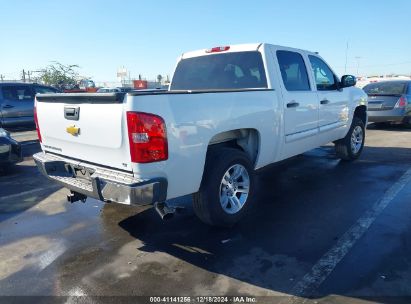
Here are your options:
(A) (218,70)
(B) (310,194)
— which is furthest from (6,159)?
(B) (310,194)

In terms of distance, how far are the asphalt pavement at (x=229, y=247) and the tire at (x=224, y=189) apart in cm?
20

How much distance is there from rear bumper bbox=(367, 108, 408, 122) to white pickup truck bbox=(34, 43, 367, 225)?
21.1 feet

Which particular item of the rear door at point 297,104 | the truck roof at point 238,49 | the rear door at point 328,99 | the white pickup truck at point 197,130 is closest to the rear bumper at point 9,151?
the white pickup truck at point 197,130

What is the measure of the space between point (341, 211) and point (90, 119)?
319 centimetres

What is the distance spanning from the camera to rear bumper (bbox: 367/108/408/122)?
452 inches

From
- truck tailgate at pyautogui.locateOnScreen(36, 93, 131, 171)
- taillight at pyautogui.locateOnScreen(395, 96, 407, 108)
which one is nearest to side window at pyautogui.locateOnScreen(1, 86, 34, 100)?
truck tailgate at pyautogui.locateOnScreen(36, 93, 131, 171)

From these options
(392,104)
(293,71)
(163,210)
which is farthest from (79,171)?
(392,104)

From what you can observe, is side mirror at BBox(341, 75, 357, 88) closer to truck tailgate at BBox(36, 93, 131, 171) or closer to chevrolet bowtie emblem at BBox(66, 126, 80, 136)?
truck tailgate at BBox(36, 93, 131, 171)

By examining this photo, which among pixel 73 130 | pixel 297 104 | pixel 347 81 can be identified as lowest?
pixel 73 130

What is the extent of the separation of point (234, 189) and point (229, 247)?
76cm

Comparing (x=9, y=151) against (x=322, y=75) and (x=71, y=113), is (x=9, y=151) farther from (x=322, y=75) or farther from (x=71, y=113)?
(x=322, y=75)

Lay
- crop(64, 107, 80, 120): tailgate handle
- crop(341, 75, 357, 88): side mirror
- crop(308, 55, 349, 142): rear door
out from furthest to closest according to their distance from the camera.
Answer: crop(341, 75, 357, 88): side mirror < crop(308, 55, 349, 142): rear door < crop(64, 107, 80, 120): tailgate handle

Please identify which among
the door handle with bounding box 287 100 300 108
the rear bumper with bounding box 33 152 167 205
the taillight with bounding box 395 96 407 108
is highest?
the door handle with bounding box 287 100 300 108

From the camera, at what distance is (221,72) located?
A: 5.21 metres
